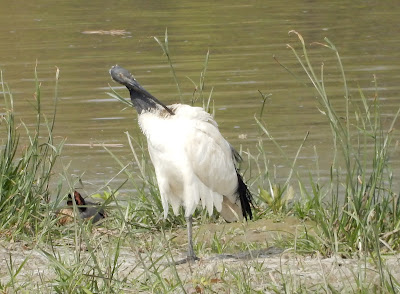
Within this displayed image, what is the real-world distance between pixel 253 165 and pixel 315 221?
311 centimetres

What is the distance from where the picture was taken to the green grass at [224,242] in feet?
16.6

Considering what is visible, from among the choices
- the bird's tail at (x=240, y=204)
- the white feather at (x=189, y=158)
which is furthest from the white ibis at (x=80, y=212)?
the bird's tail at (x=240, y=204)

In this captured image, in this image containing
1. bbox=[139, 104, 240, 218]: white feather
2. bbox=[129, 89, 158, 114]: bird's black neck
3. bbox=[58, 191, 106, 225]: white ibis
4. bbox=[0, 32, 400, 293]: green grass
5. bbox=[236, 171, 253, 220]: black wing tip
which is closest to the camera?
bbox=[0, 32, 400, 293]: green grass

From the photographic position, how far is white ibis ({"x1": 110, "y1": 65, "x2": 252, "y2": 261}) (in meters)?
6.61

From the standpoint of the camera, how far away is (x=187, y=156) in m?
6.68

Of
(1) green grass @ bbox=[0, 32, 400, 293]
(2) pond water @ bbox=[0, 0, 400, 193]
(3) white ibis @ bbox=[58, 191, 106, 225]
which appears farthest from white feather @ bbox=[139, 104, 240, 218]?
(2) pond water @ bbox=[0, 0, 400, 193]

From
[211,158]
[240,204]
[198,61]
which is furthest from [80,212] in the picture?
[198,61]

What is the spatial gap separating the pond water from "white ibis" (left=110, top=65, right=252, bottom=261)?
4.24 feet

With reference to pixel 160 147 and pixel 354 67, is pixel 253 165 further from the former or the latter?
pixel 354 67

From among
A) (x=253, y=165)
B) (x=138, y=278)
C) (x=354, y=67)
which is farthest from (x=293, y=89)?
(x=138, y=278)

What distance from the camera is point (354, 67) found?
1402cm

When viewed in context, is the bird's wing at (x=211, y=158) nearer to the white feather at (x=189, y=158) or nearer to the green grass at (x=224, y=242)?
the white feather at (x=189, y=158)

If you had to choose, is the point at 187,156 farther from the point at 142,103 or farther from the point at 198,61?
the point at 198,61

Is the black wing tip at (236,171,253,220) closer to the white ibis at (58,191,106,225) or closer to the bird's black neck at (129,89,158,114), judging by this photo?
the bird's black neck at (129,89,158,114)
